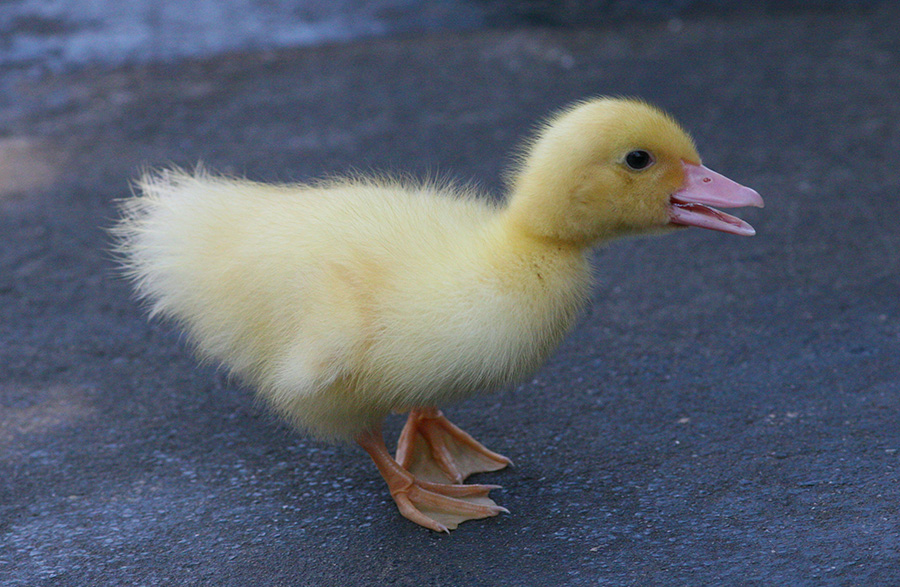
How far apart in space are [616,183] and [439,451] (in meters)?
0.98

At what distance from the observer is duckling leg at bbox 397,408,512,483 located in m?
2.87

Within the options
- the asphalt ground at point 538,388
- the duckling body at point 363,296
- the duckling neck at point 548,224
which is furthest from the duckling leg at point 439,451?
the duckling neck at point 548,224

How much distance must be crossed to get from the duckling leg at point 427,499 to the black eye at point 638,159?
3.16 ft

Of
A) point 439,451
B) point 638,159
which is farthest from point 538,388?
point 638,159

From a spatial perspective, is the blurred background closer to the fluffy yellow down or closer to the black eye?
the fluffy yellow down

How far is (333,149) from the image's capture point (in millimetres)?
4957

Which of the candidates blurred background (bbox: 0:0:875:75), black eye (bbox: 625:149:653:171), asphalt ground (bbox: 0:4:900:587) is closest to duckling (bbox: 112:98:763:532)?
black eye (bbox: 625:149:653:171)

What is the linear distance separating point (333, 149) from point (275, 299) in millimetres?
2559

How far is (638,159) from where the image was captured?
2.42m

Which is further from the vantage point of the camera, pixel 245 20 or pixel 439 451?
pixel 245 20

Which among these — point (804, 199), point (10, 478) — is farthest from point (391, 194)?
point (804, 199)

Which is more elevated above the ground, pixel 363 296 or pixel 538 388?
pixel 363 296

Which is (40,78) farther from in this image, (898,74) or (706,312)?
(898,74)

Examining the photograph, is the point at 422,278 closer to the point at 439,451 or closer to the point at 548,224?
the point at 548,224
